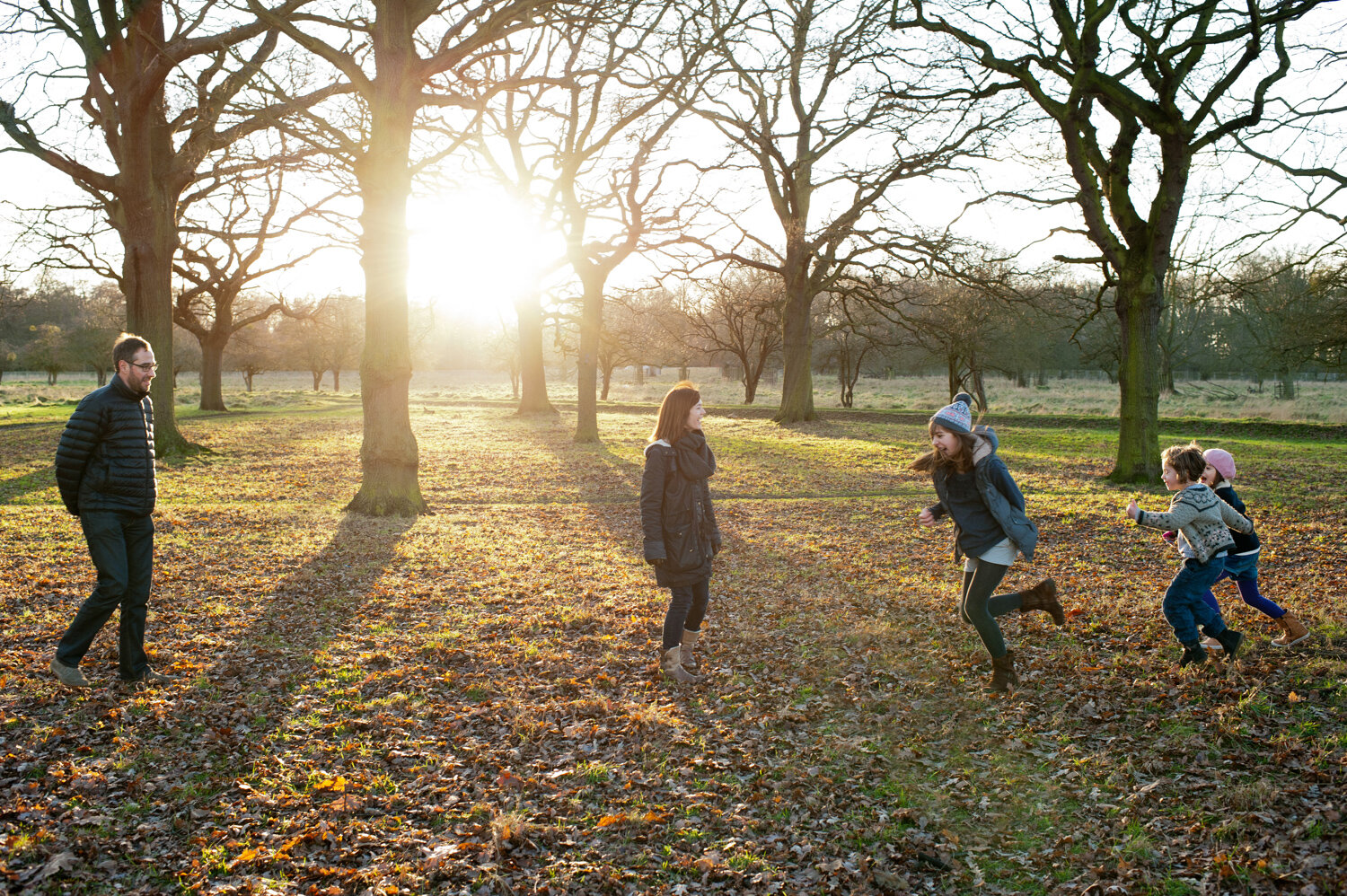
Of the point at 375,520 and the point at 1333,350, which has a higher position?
the point at 1333,350

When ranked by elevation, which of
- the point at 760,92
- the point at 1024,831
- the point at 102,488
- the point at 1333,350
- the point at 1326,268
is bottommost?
the point at 1024,831

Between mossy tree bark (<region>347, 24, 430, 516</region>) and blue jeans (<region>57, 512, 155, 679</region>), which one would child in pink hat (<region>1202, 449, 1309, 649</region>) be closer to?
blue jeans (<region>57, 512, 155, 679</region>)

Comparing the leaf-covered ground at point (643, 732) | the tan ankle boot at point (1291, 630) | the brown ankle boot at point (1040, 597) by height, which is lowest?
the leaf-covered ground at point (643, 732)

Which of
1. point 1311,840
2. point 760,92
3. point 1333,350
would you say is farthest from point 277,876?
point 1333,350

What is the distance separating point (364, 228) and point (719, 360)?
5486cm

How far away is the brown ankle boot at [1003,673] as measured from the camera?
539cm

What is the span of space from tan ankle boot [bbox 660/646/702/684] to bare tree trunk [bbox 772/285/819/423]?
2170 cm

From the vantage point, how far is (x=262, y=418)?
2906 cm

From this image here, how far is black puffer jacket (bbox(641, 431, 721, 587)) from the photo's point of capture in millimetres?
5254

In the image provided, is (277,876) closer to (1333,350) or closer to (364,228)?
(364,228)

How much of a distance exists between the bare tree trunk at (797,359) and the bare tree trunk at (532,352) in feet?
29.8

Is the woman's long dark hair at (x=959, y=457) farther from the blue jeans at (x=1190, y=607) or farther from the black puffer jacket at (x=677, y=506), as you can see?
the blue jeans at (x=1190, y=607)

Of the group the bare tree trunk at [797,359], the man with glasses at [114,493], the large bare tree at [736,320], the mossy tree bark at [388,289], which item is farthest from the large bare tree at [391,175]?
the large bare tree at [736,320]

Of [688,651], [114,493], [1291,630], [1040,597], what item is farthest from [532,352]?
[1291,630]
